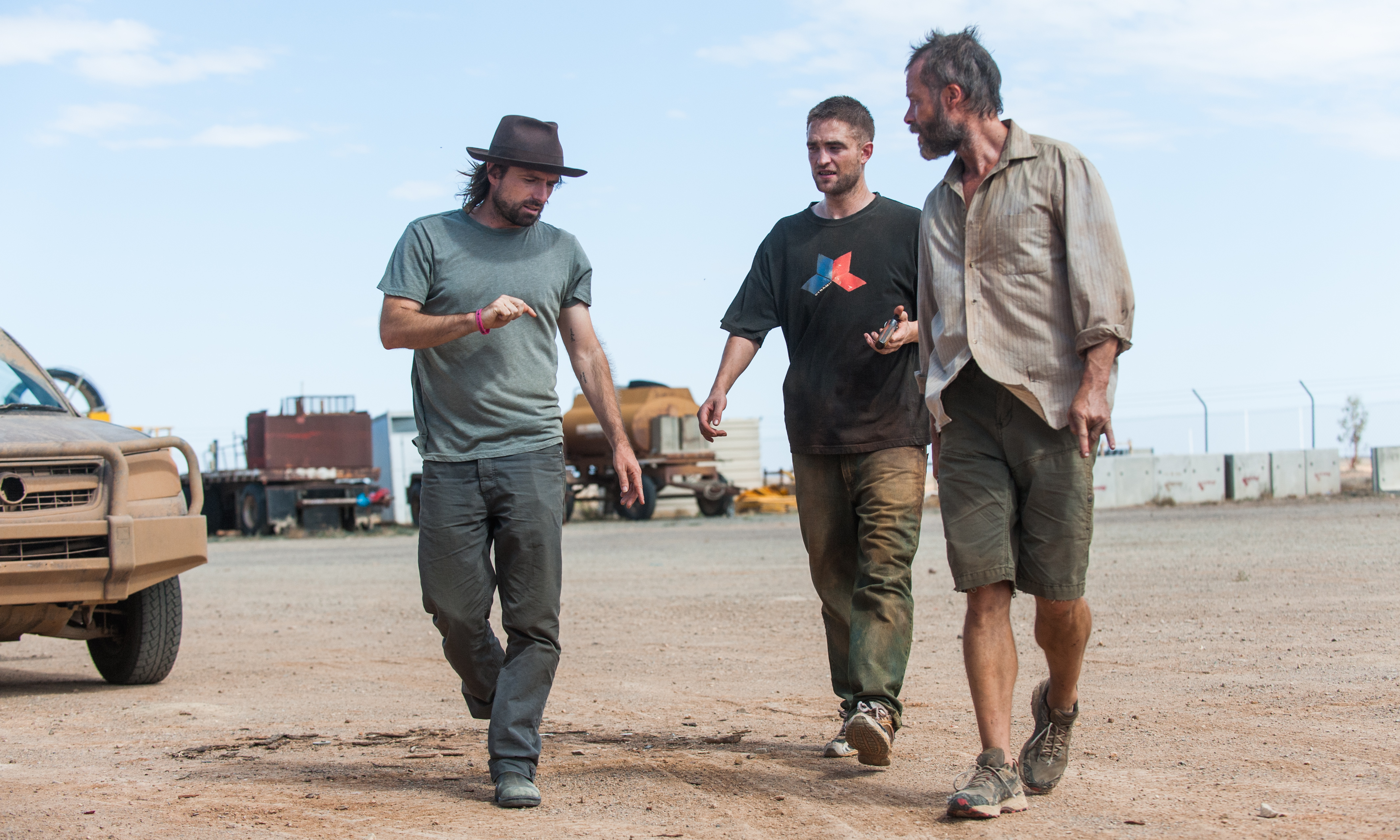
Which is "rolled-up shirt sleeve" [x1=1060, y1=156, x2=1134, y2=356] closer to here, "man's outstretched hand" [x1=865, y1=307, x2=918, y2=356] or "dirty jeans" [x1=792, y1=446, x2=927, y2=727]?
"man's outstretched hand" [x1=865, y1=307, x2=918, y2=356]

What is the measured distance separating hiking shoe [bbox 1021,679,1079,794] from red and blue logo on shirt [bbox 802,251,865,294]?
1.56 m

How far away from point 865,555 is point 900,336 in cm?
76

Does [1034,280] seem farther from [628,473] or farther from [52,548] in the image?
[52,548]

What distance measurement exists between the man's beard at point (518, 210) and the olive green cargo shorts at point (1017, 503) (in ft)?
5.03

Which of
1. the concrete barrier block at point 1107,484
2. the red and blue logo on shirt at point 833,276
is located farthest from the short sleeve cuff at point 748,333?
the concrete barrier block at point 1107,484

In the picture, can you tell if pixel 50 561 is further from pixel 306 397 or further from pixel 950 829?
pixel 306 397

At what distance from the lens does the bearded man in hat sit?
4.34 metres

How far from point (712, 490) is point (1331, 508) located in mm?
12477

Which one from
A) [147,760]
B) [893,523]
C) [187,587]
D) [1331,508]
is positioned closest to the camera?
[893,523]

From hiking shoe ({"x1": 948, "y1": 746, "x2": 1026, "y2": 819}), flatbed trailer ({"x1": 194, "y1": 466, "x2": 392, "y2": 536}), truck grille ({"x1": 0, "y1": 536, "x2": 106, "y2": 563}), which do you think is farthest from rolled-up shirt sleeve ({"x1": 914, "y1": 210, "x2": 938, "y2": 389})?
flatbed trailer ({"x1": 194, "y1": 466, "x2": 392, "y2": 536})

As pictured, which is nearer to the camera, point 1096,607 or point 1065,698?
point 1065,698

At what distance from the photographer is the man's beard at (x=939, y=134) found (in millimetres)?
3973

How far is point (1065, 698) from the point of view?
4.05 m

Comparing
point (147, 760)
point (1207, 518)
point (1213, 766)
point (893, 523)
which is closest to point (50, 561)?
point (147, 760)
